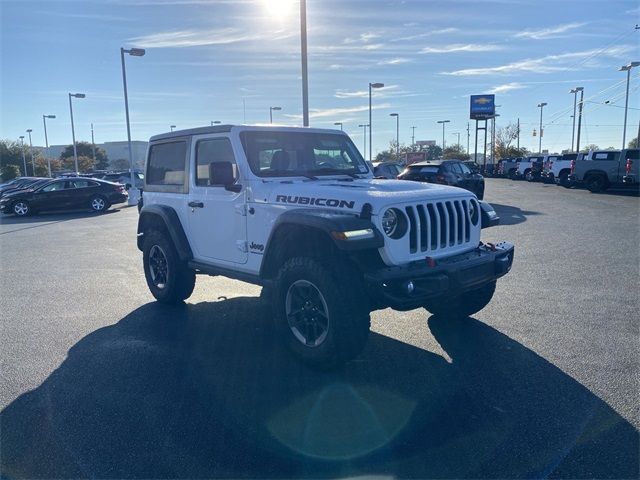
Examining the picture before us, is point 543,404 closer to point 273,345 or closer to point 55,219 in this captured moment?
point 273,345

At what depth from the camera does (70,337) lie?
5.43m

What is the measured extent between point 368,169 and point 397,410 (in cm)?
325

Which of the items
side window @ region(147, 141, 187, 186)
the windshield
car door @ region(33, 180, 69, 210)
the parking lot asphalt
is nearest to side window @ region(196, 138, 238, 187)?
the windshield

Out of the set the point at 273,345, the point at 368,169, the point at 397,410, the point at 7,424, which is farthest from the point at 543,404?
the point at 7,424

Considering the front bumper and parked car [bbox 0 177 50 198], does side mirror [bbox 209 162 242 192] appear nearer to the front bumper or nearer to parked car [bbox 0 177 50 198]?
the front bumper

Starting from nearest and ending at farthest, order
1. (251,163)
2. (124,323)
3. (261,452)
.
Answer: (261,452) < (251,163) < (124,323)

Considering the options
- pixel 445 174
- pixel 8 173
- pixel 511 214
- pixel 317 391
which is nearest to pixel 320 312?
pixel 317 391

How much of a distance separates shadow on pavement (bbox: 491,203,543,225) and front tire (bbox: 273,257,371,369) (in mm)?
10253

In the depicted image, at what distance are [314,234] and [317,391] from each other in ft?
4.17

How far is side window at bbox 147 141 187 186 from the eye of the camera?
6.25 metres

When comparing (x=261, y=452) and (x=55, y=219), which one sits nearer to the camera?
(x=261, y=452)

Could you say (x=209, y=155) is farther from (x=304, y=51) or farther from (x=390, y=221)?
(x=304, y=51)

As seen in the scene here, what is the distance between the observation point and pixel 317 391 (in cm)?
404

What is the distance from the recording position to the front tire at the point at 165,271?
6309 millimetres
